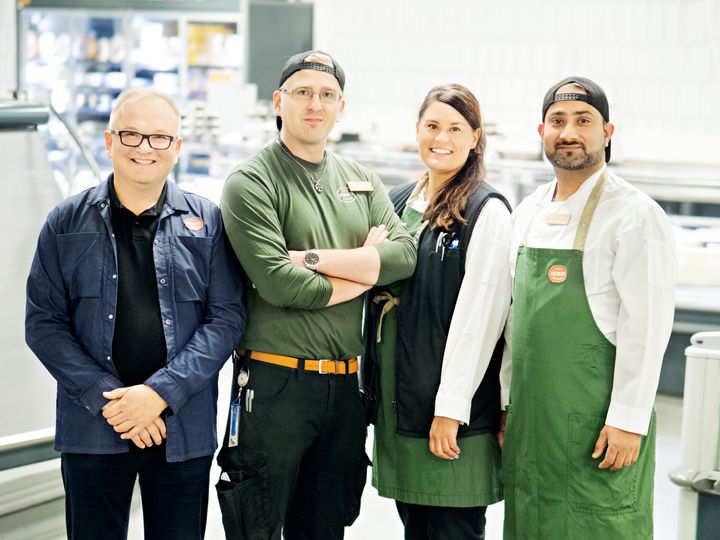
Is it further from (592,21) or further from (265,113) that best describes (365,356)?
(592,21)

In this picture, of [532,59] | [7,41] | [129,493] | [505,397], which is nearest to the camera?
[129,493]

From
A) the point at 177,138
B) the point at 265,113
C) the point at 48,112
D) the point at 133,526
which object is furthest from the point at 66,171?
the point at 265,113

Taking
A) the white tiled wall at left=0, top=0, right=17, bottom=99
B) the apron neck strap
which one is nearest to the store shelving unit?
the white tiled wall at left=0, top=0, right=17, bottom=99

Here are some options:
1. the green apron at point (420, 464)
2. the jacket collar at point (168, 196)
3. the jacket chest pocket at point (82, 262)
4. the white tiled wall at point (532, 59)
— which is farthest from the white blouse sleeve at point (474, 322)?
the white tiled wall at point (532, 59)

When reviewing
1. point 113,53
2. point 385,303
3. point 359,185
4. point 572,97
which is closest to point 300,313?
point 385,303

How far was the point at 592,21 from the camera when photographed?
25.2 feet

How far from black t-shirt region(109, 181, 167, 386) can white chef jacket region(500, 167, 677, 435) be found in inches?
41.3

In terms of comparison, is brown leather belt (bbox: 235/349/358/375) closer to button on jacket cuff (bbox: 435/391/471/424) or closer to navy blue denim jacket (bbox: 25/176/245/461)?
navy blue denim jacket (bbox: 25/176/245/461)

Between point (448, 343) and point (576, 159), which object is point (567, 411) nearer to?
point (448, 343)

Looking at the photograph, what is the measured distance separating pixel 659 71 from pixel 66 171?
535cm

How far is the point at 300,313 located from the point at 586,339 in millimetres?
726

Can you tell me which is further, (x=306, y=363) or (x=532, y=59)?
(x=532, y=59)

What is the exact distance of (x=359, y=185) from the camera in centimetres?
237

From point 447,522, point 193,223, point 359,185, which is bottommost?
point 447,522
